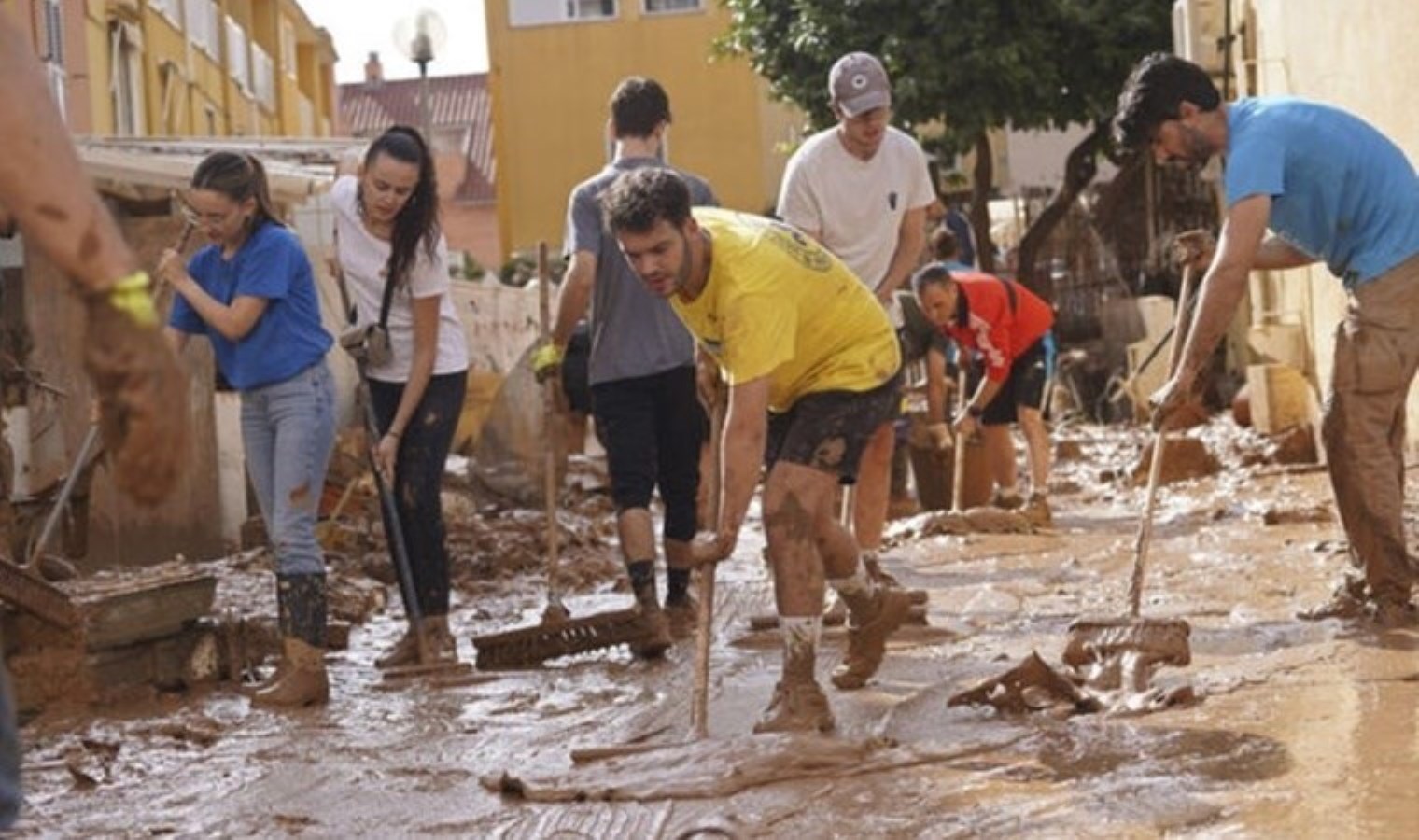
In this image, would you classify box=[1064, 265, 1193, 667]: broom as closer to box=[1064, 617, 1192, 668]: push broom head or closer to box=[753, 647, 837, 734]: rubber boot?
box=[1064, 617, 1192, 668]: push broom head

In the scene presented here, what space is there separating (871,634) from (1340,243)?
1.83 m

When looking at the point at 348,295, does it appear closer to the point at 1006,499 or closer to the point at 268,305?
the point at 268,305

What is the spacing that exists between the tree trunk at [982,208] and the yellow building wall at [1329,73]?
8.68 m

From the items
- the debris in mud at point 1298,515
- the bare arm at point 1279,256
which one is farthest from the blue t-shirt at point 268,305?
the debris in mud at point 1298,515

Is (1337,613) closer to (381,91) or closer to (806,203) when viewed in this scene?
(806,203)

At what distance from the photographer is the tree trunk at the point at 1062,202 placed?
27.6 m

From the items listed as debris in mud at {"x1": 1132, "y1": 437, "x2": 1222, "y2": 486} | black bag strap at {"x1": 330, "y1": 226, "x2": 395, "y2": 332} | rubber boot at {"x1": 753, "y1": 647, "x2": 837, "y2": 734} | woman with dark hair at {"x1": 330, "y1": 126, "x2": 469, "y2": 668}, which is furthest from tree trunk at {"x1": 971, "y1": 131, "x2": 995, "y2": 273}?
rubber boot at {"x1": 753, "y1": 647, "x2": 837, "y2": 734}

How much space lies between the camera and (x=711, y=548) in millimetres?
6289

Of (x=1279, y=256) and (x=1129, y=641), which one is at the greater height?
(x=1279, y=256)

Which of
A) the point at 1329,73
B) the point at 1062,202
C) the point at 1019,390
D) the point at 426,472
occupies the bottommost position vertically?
the point at 1019,390

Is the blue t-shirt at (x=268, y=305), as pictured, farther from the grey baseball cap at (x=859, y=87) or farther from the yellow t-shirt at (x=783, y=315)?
the grey baseball cap at (x=859, y=87)

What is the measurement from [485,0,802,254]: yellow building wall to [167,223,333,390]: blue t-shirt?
36.7 metres

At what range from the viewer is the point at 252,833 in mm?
5836

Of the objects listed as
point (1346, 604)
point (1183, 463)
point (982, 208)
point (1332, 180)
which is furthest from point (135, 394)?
point (982, 208)
